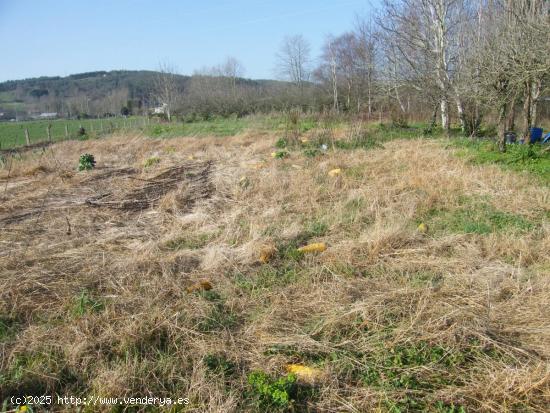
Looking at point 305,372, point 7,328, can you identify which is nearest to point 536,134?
point 305,372

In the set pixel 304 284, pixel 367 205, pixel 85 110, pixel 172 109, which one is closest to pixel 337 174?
pixel 367 205

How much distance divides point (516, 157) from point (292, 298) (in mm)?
7418

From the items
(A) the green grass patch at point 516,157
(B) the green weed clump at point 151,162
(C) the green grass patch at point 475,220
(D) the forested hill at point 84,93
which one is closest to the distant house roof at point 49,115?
(D) the forested hill at point 84,93

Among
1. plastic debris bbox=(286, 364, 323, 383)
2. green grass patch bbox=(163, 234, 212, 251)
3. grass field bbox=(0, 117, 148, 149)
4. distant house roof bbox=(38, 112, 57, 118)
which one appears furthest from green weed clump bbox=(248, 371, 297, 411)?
distant house roof bbox=(38, 112, 57, 118)

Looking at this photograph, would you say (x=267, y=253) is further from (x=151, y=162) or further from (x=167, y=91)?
(x=167, y=91)

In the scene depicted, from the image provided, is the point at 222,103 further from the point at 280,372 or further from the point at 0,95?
the point at 0,95

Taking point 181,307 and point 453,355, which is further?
point 181,307

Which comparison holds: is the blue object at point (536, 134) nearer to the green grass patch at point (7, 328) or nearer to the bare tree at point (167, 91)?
the green grass patch at point (7, 328)

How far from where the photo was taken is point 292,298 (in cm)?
386

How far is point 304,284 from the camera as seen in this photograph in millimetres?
4086

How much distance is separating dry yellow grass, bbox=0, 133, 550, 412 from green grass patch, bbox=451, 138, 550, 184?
2.94 feet

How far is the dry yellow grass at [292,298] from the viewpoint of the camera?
2.71 metres

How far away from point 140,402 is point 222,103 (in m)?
36.3

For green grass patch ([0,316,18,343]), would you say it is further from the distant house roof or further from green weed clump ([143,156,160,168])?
the distant house roof
